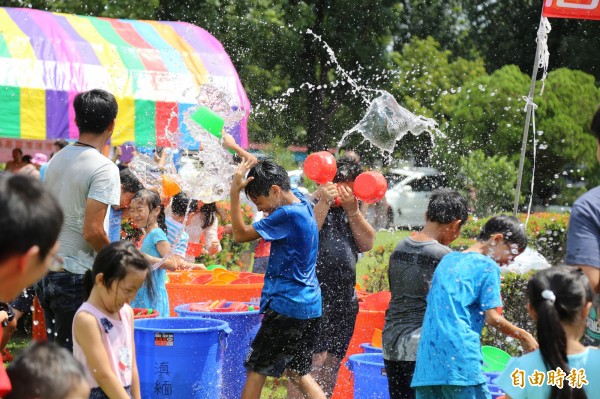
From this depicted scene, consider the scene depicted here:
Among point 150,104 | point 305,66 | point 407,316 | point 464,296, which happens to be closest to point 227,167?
point 407,316

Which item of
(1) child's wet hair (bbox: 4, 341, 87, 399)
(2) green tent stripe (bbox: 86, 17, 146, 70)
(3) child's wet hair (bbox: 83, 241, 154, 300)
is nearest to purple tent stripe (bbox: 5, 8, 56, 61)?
(2) green tent stripe (bbox: 86, 17, 146, 70)

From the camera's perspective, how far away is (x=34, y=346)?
7.97ft

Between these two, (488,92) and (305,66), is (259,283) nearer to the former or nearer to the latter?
(488,92)

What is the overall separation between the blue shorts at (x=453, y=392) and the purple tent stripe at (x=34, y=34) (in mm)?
7390

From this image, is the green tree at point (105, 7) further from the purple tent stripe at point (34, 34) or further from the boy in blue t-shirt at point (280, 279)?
the boy in blue t-shirt at point (280, 279)

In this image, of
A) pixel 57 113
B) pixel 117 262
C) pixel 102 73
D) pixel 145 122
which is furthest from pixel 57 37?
A: pixel 117 262

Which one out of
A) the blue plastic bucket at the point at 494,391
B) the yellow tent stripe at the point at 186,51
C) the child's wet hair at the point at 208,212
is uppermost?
the yellow tent stripe at the point at 186,51

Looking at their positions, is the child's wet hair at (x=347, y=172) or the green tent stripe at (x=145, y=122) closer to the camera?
the child's wet hair at (x=347, y=172)

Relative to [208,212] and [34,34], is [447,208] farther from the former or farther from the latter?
[34,34]

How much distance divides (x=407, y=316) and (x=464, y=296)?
1.82ft

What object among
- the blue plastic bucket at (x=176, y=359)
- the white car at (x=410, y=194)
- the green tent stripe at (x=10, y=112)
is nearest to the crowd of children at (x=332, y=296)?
the blue plastic bucket at (x=176, y=359)

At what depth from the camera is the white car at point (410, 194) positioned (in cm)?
2367

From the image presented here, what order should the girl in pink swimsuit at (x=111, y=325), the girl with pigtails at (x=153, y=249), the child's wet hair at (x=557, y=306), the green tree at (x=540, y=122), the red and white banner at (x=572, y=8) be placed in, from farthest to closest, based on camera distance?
the green tree at (x=540, y=122) → the red and white banner at (x=572, y=8) → the girl with pigtails at (x=153, y=249) → the girl in pink swimsuit at (x=111, y=325) → the child's wet hair at (x=557, y=306)

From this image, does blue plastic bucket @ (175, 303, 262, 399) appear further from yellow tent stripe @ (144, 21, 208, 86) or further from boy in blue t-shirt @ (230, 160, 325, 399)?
yellow tent stripe @ (144, 21, 208, 86)
